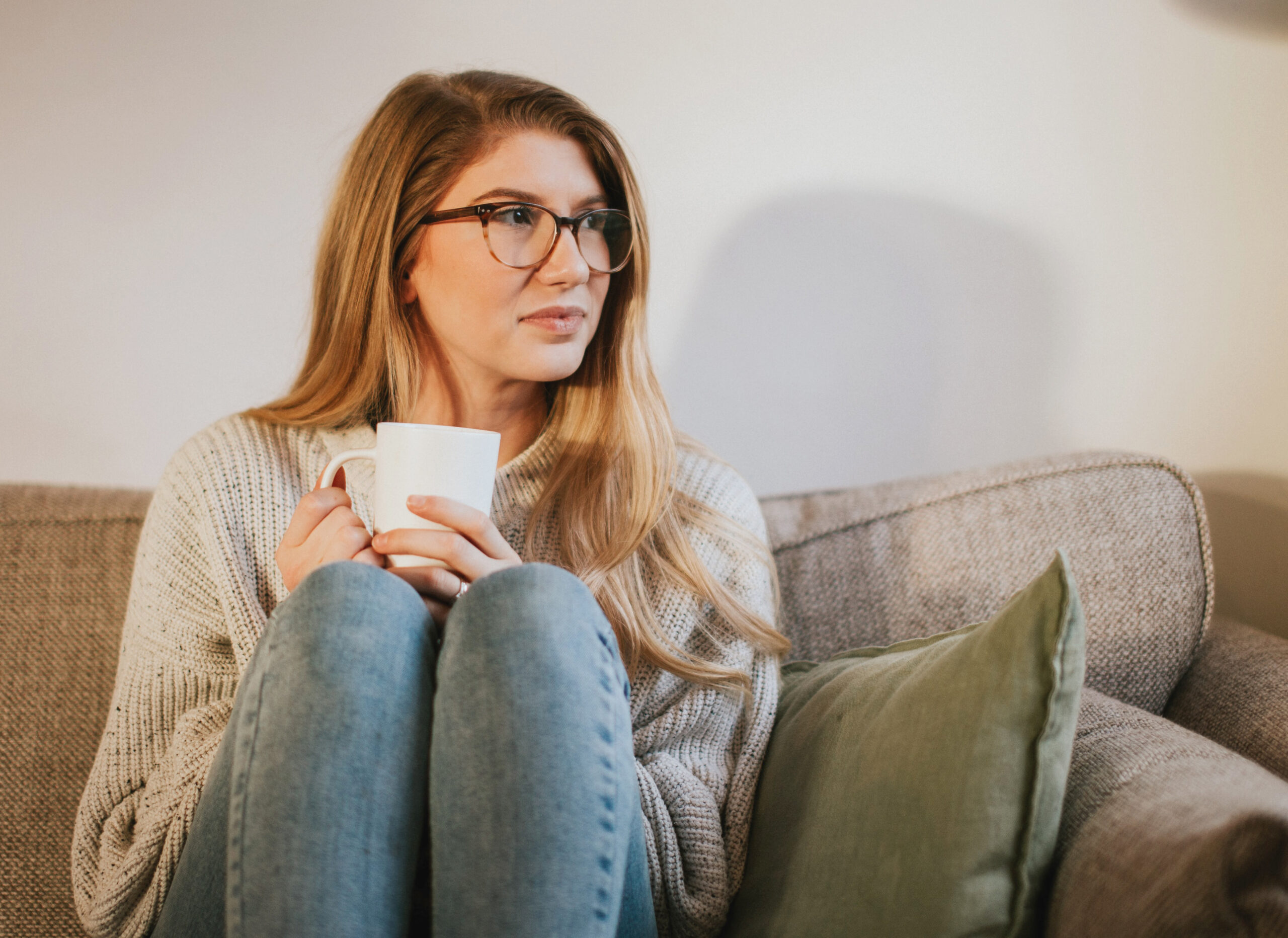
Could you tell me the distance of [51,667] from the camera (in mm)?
1113

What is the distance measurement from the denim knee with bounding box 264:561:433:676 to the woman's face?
1.43 ft

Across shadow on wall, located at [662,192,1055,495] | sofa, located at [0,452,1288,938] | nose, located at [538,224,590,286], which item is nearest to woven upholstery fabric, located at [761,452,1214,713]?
sofa, located at [0,452,1288,938]

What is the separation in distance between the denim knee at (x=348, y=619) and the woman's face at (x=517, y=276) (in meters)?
0.44

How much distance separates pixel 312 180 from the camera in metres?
1.44

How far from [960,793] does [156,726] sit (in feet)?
2.86

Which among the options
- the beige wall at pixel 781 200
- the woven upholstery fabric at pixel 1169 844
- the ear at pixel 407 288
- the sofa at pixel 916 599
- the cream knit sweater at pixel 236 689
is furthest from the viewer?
the beige wall at pixel 781 200

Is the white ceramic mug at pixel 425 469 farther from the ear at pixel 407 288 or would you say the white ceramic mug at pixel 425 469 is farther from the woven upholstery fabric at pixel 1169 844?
the woven upholstery fabric at pixel 1169 844

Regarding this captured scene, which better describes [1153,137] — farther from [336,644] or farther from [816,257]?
[336,644]

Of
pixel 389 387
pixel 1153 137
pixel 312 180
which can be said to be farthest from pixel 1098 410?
pixel 312 180

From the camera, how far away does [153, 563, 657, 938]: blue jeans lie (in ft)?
1.94

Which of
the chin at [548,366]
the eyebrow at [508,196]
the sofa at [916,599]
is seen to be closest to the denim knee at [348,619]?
the chin at [548,366]

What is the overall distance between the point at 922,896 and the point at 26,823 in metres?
1.09

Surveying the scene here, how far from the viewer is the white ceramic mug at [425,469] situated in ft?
2.35

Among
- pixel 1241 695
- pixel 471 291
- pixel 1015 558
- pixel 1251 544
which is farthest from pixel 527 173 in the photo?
pixel 1251 544
